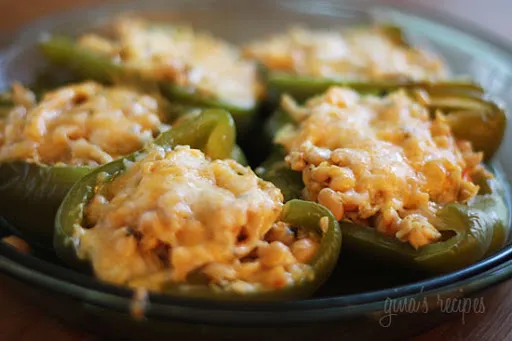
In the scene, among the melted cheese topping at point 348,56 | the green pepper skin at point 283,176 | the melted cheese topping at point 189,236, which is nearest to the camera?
the melted cheese topping at point 189,236

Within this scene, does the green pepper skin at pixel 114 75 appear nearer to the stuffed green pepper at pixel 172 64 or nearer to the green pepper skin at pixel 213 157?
the stuffed green pepper at pixel 172 64

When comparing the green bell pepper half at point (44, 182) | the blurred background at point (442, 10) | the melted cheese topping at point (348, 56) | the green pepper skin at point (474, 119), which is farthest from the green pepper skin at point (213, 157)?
the blurred background at point (442, 10)

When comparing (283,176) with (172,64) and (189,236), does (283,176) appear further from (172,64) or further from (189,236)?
(172,64)

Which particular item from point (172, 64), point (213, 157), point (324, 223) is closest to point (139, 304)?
point (324, 223)

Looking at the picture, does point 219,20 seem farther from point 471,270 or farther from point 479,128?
point 471,270

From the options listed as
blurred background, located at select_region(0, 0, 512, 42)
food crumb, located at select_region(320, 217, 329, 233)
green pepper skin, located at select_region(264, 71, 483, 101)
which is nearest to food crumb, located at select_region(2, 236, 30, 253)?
food crumb, located at select_region(320, 217, 329, 233)

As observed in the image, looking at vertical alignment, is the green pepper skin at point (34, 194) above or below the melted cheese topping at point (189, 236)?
below
